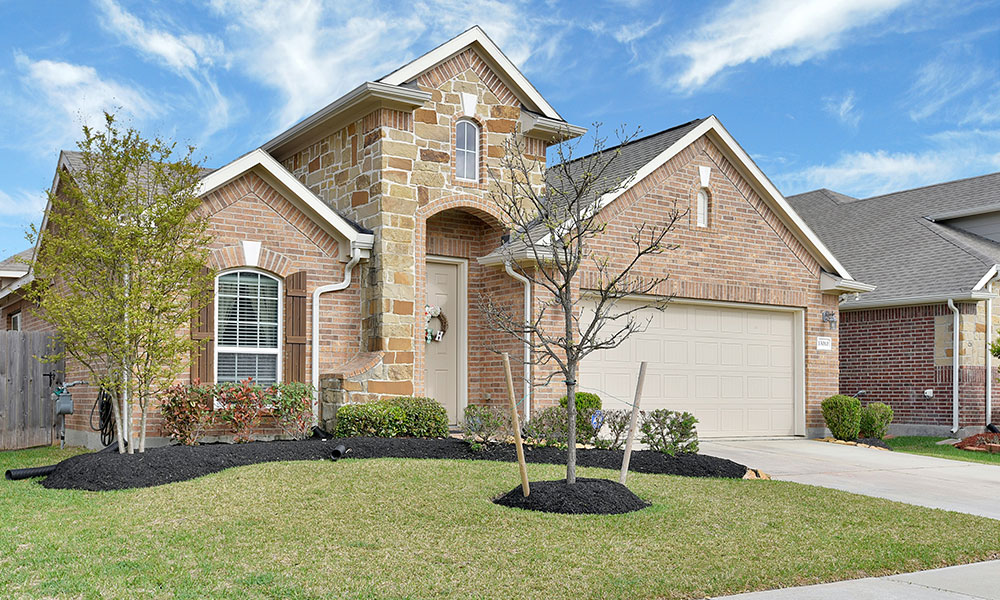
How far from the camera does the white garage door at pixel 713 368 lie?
1557 centimetres

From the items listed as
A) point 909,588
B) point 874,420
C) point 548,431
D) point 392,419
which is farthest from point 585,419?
point 874,420

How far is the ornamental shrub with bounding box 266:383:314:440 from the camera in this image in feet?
42.4

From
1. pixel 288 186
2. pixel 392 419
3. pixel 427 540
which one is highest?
pixel 288 186

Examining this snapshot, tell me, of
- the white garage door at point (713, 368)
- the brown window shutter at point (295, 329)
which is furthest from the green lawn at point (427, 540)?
the white garage door at point (713, 368)

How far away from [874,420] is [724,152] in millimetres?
5862

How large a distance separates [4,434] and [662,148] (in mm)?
11827

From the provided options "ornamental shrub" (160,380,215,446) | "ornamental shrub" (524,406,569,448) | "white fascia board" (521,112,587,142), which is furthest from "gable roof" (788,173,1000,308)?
"ornamental shrub" (160,380,215,446)

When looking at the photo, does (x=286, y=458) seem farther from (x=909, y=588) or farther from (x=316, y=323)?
(x=909, y=588)

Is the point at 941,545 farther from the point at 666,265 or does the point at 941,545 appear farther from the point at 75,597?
the point at 666,265

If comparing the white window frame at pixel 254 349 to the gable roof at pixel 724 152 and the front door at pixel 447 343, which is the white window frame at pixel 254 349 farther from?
the gable roof at pixel 724 152

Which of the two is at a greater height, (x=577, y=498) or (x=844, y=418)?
(x=577, y=498)

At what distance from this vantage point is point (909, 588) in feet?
20.7

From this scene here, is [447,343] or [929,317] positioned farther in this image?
[929,317]

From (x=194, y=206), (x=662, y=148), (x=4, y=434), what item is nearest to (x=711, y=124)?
(x=662, y=148)
